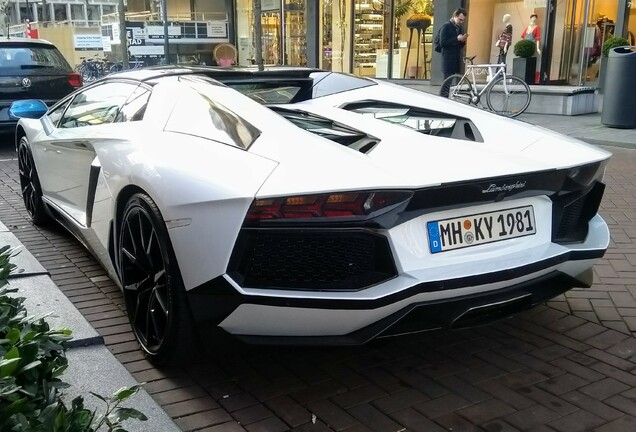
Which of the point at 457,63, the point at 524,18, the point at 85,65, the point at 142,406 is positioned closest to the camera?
the point at 142,406

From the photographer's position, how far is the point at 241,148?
2.72 m

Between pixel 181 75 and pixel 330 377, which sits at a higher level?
pixel 181 75

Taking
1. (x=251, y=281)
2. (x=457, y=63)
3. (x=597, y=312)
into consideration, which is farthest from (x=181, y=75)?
(x=457, y=63)

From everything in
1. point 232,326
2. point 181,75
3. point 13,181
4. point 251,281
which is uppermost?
point 181,75

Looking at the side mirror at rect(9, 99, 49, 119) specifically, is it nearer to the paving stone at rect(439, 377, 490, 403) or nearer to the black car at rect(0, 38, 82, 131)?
the paving stone at rect(439, 377, 490, 403)

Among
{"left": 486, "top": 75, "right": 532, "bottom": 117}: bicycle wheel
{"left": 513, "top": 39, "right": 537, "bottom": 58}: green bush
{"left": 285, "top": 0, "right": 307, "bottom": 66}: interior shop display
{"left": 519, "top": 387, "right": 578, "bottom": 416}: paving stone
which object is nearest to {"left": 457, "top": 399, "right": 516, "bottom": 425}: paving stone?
{"left": 519, "top": 387, "right": 578, "bottom": 416}: paving stone

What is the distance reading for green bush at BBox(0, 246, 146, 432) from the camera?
5.08ft

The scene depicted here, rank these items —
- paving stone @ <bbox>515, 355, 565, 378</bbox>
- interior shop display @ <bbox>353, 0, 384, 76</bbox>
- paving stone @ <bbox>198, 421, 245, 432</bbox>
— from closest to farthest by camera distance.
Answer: paving stone @ <bbox>198, 421, 245, 432</bbox> → paving stone @ <bbox>515, 355, 565, 378</bbox> → interior shop display @ <bbox>353, 0, 384, 76</bbox>

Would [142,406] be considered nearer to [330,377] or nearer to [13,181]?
[330,377]

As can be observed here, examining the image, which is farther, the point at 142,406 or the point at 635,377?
the point at 635,377

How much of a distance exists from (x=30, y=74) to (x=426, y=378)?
849cm

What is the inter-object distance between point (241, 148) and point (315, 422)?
1.15 metres

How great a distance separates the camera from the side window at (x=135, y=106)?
3.51 m

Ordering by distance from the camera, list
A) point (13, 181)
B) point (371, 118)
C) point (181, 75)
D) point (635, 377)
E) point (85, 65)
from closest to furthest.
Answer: point (635, 377)
point (371, 118)
point (181, 75)
point (13, 181)
point (85, 65)
